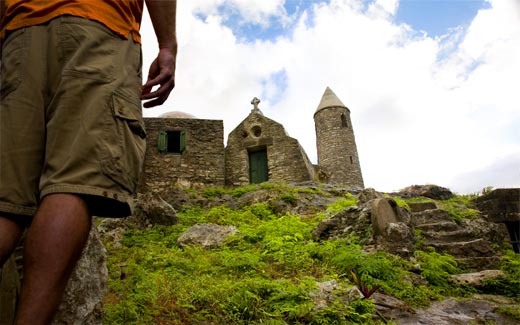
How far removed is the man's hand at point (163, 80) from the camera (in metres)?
1.75

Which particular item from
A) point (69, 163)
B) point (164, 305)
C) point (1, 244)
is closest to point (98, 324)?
point (164, 305)

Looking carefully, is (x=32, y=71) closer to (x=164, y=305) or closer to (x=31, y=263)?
(x=31, y=263)

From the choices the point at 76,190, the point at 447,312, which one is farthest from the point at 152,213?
the point at 76,190

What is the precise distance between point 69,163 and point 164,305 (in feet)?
8.72

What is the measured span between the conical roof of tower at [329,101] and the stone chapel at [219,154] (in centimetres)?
1096

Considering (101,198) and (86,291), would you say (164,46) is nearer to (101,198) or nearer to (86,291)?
(101,198)

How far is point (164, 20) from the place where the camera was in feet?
5.81

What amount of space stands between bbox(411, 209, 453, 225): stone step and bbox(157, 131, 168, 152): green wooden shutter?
1125 centimetres

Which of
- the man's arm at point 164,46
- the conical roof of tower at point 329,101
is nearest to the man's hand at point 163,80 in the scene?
the man's arm at point 164,46

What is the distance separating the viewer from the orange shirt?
4.57ft

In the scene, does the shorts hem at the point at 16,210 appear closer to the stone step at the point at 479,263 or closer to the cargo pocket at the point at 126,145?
the cargo pocket at the point at 126,145

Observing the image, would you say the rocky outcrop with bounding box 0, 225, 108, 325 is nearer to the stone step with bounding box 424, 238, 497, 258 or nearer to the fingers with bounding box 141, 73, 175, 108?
the fingers with bounding box 141, 73, 175, 108

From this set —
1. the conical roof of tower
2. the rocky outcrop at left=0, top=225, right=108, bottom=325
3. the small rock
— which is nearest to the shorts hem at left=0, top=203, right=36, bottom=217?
the rocky outcrop at left=0, top=225, right=108, bottom=325

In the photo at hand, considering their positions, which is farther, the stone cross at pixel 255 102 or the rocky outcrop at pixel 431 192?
the stone cross at pixel 255 102
